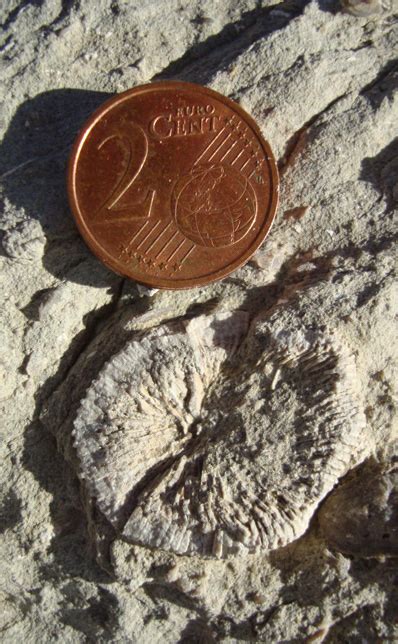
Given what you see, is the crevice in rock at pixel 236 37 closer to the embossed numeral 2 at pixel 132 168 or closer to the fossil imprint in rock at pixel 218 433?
the embossed numeral 2 at pixel 132 168

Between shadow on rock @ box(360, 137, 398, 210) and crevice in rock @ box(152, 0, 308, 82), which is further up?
crevice in rock @ box(152, 0, 308, 82)

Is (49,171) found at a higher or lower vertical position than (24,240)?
higher

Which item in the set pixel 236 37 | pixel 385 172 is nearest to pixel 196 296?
pixel 385 172

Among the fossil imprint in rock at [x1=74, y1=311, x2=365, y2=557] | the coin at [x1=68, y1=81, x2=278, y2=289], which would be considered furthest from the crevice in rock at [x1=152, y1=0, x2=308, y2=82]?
the fossil imprint in rock at [x1=74, y1=311, x2=365, y2=557]

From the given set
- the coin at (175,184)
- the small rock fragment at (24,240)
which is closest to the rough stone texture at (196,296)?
the small rock fragment at (24,240)

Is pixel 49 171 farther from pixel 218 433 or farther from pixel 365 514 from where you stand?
pixel 365 514

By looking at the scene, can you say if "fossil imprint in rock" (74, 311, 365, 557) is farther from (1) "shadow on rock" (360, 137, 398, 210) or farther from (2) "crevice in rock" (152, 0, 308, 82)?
(2) "crevice in rock" (152, 0, 308, 82)
